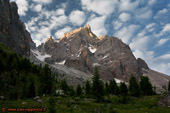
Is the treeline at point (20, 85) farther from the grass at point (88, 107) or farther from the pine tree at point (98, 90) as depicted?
the pine tree at point (98, 90)

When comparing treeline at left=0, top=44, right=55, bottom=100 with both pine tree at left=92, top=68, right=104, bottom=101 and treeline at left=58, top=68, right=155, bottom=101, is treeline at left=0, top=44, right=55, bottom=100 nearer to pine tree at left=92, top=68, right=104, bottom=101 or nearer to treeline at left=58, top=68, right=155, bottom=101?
treeline at left=58, top=68, right=155, bottom=101

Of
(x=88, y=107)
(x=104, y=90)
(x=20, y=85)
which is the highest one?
(x=20, y=85)

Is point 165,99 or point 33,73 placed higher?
point 33,73

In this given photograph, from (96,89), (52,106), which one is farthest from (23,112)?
(96,89)

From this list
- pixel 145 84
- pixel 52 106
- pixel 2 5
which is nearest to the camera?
pixel 52 106

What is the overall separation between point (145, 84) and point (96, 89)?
4312cm

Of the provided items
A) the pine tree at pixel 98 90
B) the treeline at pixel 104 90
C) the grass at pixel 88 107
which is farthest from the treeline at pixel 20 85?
the pine tree at pixel 98 90

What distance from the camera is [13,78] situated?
58.2 meters

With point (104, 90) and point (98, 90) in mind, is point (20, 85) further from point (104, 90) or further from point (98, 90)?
point (104, 90)

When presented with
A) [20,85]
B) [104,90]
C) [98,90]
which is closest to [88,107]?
[98,90]

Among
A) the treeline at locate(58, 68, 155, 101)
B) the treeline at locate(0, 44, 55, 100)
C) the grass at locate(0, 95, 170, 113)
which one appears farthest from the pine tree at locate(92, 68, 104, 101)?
the treeline at locate(0, 44, 55, 100)

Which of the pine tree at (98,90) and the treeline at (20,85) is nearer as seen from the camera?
the pine tree at (98,90)

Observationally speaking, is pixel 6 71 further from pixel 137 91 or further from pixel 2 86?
pixel 137 91

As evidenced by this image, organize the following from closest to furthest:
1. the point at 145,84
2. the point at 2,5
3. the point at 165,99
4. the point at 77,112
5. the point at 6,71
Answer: the point at 77,112
the point at 165,99
the point at 6,71
the point at 145,84
the point at 2,5
